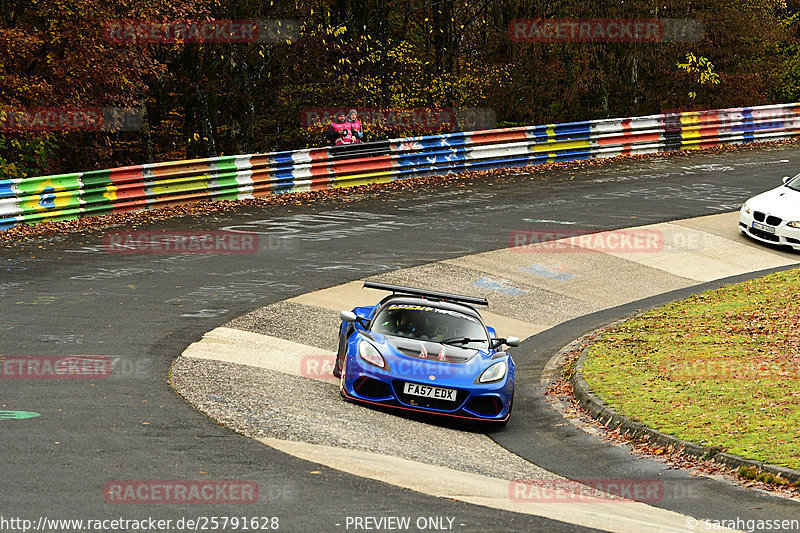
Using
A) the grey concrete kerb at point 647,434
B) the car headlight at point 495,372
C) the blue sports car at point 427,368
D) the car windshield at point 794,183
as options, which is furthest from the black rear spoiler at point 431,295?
the car windshield at point 794,183

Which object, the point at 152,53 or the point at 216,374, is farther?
the point at 152,53

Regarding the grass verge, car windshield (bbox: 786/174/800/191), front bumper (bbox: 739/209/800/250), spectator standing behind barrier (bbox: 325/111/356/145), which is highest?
spectator standing behind barrier (bbox: 325/111/356/145)

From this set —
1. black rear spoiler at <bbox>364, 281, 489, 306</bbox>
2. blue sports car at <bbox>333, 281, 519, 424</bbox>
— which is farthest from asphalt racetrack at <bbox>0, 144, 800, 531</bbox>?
black rear spoiler at <bbox>364, 281, 489, 306</bbox>

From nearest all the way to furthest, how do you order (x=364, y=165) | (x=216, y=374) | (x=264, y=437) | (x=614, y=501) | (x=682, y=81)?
1. (x=614, y=501)
2. (x=264, y=437)
3. (x=216, y=374)
4. (x=364, y=165)
5. (x=682, y=81)

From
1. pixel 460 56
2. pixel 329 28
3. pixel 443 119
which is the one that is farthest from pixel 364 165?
pixel 460 56

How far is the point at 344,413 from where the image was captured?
35.3 feet

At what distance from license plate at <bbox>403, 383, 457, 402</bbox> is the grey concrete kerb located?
75.8 inches

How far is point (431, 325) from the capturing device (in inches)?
470

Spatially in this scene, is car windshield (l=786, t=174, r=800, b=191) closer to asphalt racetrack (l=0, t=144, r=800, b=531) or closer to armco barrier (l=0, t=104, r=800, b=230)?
asphalt racetrack (l=0, t=144, r=800, b=531)

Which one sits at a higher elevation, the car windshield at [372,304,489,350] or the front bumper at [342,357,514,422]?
the car windshield at [372,304,489,350]

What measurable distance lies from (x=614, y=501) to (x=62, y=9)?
17860 millimetres

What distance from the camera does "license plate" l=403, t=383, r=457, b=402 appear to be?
11.0 meters

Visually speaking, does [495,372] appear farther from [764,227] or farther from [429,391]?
[764,227]

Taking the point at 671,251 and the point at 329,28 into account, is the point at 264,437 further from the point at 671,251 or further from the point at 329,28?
the point at 329,28
